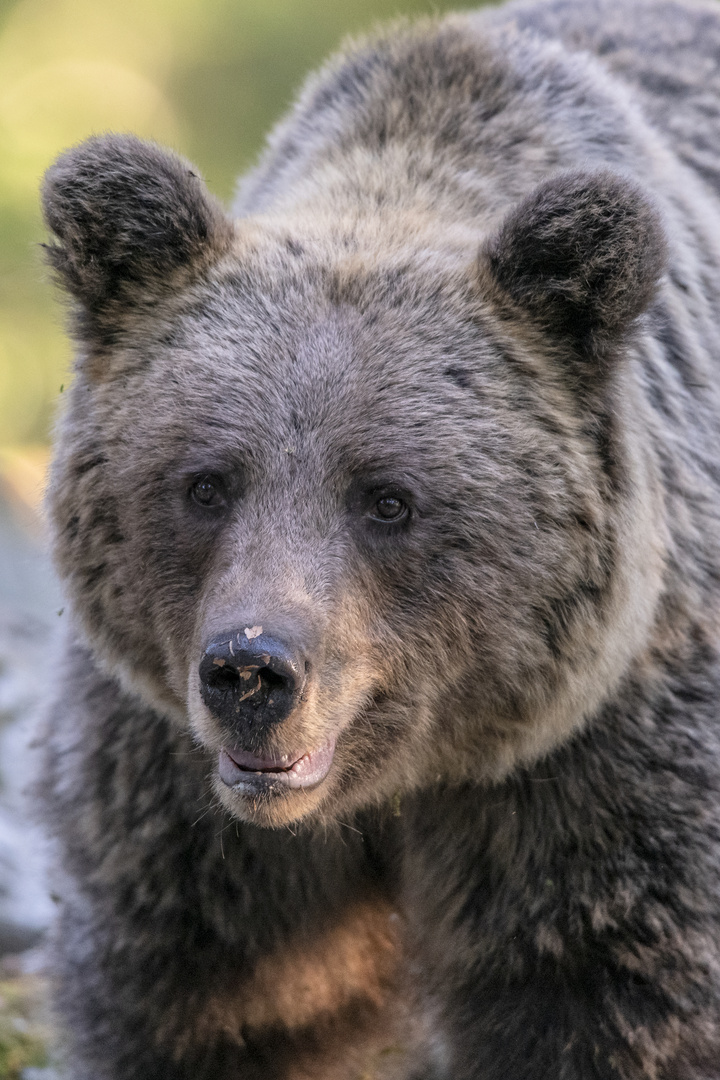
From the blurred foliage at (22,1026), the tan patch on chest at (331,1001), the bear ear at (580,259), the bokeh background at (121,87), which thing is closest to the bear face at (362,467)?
the bear ear at (580,259)

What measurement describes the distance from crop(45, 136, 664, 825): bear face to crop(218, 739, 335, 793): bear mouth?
10 millimetres

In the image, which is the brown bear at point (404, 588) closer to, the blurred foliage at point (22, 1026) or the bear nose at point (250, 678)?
the bear nose at point (250, 678)

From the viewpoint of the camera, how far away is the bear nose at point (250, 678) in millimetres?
3416

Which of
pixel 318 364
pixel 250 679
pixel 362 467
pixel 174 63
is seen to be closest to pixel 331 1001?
pixel 250 679

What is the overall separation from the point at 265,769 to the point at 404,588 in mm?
616

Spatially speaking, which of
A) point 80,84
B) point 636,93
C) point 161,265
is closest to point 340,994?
point 161,265

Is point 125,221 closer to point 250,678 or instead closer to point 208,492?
point 208,492

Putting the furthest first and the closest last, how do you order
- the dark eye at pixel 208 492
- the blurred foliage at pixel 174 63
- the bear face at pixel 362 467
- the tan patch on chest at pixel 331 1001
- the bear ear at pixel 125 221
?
1. the blurred foliage at pixel 174 63
2. the tan patch on chest at pixel 331 1001
3. the bear ear at pixel 125 221
4. the dark eye at pixel 208 492
5. the bear face at pixel 362 467

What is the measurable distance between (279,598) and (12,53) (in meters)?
18.7

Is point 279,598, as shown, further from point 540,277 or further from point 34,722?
point 34,722

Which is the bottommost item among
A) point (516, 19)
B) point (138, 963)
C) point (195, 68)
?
point (138, 963)

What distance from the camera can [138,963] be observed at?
4621 mm

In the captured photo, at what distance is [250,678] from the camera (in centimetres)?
345

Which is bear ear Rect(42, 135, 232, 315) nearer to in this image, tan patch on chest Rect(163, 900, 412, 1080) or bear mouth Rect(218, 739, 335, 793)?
bear mouth Rect(218, 739, 335, 793)
